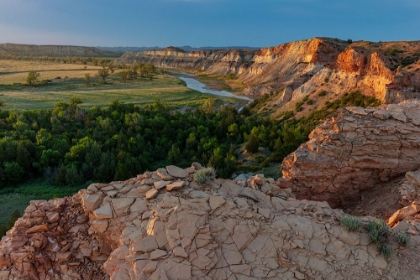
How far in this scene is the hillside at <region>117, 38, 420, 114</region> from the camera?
97.3 feet

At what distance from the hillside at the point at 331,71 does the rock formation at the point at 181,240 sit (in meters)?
25.1

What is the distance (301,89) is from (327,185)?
3490 cm

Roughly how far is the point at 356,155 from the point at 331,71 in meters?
34.1

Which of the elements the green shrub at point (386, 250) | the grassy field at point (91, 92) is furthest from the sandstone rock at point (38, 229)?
the grassy field at point (91, 92)

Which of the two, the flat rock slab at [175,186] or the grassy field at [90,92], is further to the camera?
the grassy field at [90,92]

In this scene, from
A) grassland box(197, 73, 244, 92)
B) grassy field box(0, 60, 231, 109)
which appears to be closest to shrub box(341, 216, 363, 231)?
grassy field box(0, 60, 231, 109)

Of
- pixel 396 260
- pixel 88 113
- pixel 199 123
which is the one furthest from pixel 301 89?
pixel 396 260

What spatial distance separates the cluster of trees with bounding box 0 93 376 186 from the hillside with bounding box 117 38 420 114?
9.22 feet

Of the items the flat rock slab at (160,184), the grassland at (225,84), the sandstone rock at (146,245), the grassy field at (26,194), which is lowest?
the grassy field at (26,194)

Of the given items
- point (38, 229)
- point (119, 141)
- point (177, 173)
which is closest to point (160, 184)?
point (177, 173)

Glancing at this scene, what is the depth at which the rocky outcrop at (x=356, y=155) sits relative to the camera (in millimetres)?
9797

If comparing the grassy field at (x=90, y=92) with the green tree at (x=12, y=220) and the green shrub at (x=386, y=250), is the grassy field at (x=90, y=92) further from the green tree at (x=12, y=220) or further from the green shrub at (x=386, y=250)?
the green shrub at (x=386, y=250)

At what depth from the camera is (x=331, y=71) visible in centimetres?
4072

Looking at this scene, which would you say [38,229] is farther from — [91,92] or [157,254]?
[91,92]
